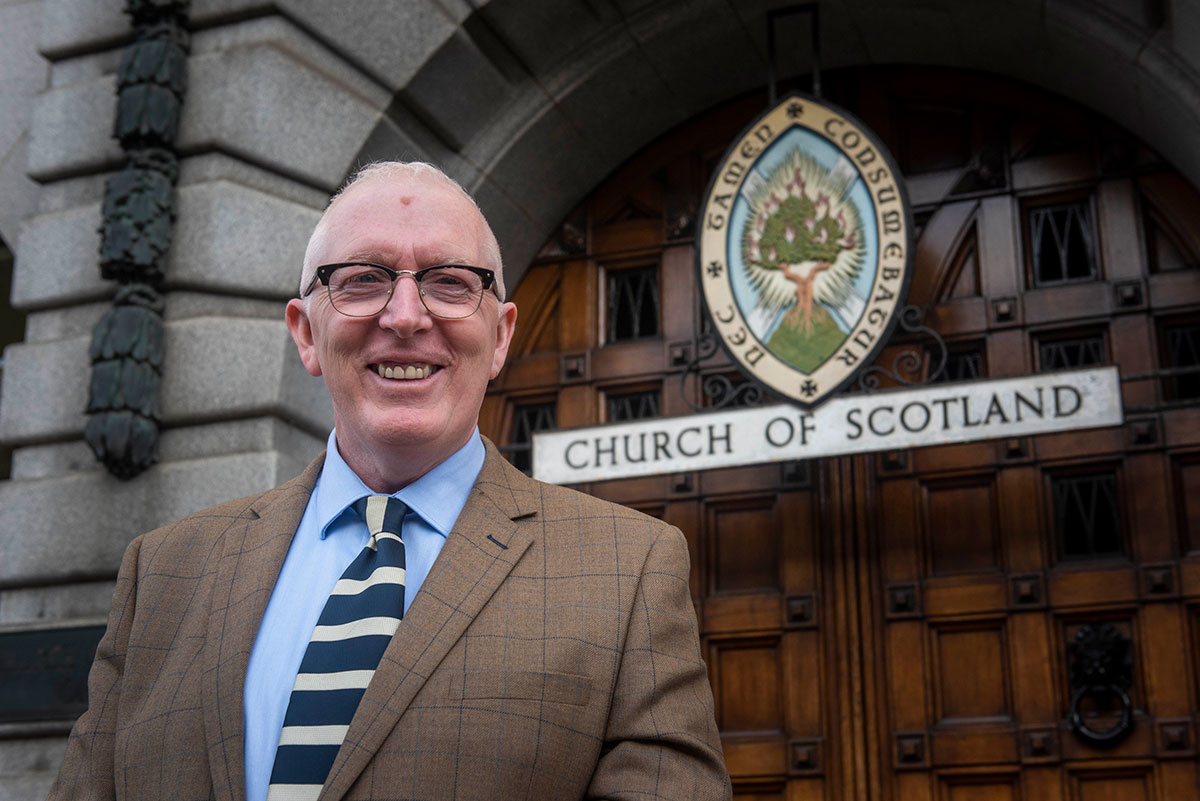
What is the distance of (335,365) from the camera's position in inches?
85.6

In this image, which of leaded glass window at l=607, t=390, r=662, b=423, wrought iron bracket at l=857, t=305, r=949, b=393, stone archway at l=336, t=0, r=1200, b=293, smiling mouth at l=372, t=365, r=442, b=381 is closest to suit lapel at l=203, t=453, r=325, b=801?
smiling mouth at l=372, t=365, r=442, b=381

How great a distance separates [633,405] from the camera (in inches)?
239

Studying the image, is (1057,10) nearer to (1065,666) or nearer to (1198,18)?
(1198,18)

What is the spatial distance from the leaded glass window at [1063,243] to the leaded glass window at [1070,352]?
0.26 m

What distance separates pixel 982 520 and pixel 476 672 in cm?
382

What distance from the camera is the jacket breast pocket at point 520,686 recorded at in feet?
6.26

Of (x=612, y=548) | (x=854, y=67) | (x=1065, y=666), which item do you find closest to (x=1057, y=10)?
(x=854, y=67)

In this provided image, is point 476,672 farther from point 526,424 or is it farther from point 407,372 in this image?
point 526,424

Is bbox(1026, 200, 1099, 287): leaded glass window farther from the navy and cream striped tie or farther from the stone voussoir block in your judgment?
the navy and cream striped tie

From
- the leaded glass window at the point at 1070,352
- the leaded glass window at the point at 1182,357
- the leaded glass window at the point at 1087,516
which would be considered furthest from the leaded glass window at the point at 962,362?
the leaded glass window at the point at 1182,357

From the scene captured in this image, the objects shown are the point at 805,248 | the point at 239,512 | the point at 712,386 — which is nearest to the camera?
the point at 239,512

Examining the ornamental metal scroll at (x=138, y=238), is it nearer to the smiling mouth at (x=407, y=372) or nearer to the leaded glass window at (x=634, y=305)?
the leaded glass window at (x=634, y=305)

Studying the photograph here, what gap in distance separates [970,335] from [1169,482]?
100 cm

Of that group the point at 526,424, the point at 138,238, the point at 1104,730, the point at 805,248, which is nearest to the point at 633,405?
the point at 526,424
